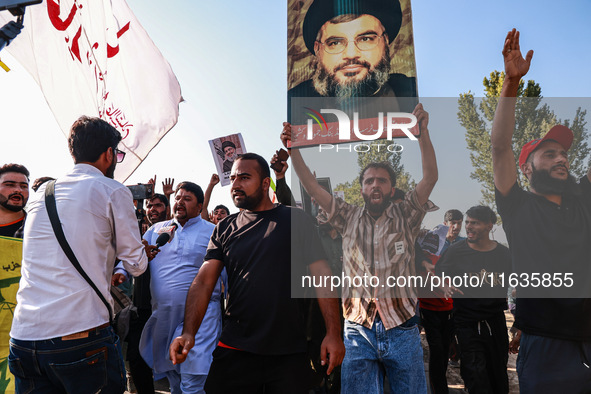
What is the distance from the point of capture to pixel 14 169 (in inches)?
136

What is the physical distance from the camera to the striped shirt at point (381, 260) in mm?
2787

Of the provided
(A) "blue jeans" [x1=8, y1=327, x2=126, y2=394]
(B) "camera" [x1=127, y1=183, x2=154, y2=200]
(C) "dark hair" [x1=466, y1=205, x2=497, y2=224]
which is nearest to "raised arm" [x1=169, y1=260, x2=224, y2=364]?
(A) "blue jeans" [x1=8, y1=327, x2=126, y2=394]

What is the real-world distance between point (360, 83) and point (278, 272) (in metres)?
8.70

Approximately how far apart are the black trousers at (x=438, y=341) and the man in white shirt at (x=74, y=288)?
3242 mm

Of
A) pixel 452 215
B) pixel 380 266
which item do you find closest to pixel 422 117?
pixel 380 266

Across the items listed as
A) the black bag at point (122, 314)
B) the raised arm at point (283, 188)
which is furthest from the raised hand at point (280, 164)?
the black bag at point (122, 314)

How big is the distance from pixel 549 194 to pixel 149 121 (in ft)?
13.0

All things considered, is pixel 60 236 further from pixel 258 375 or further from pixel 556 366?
pixel 556 366

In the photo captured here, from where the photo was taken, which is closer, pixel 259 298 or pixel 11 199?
pixel 259 298

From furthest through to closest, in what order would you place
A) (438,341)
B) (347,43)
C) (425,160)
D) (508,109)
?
(347,43) < (438,341) < (425,160) < (508,109)

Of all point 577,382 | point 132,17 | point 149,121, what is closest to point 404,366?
point 577,382

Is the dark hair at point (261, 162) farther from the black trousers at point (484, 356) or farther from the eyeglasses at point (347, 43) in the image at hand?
the eyeglasses at point (347, 43)

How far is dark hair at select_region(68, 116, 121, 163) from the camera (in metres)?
2.26

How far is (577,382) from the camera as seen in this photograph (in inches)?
85.3
